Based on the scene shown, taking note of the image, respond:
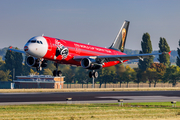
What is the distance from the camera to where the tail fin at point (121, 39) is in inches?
2938

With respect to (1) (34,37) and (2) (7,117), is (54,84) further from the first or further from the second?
(2) (7,117)

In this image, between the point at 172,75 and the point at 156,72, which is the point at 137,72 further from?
the point at 172,75

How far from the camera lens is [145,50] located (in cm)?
17775

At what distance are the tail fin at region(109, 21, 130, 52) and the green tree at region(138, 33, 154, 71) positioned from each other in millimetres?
97429

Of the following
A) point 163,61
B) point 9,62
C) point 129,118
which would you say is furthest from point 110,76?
point 129,118

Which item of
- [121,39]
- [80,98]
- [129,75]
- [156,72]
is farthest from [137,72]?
[80,98]

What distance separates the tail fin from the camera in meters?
74.6

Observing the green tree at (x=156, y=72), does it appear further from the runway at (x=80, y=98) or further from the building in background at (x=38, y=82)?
the runway at (x=80, y=98)

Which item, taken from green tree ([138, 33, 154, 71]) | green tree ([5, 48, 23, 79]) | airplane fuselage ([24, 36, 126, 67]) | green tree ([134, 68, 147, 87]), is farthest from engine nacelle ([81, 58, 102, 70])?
green tree ([5, 48, 23, 79])

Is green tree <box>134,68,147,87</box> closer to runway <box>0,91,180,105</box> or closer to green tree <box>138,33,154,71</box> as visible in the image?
green tree <box>138,33,154,71</box>

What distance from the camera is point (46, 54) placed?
51938mm

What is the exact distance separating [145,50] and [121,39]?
103 metres

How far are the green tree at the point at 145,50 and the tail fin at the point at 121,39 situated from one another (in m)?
97.4

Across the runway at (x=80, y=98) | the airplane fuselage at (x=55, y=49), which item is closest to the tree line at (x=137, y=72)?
the runway at (x=80, y=98)
